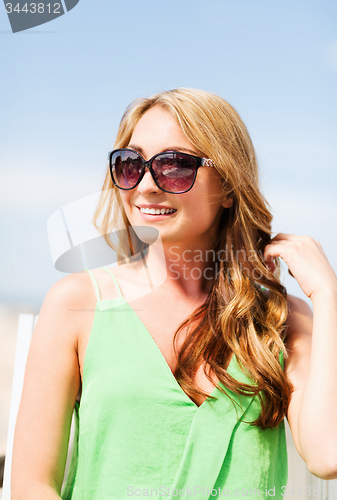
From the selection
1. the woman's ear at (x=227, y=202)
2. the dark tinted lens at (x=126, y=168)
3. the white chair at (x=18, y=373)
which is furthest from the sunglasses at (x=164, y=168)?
the white chair at (x=18, y=373)

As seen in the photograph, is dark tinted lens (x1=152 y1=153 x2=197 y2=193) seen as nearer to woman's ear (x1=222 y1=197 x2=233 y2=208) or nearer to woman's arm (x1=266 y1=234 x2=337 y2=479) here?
woman's ear (x1=222 y1=197 x2=233 y2=208)

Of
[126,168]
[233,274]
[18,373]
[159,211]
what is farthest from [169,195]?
[18,373]

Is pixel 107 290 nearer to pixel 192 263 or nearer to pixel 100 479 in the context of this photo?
pixel 192 263

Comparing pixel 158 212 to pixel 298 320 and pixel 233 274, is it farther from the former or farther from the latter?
pixel 298 320

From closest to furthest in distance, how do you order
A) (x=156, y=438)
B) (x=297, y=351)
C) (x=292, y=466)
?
(x=156, y=438) < (x=297, y=351) < (x=292, y=466)

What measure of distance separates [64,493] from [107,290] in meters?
0.77

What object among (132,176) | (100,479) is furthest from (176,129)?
(100,479)

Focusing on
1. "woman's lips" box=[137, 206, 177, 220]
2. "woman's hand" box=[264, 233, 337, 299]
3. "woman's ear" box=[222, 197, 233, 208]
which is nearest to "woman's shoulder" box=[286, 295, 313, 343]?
"woman's hand" box=[264, 233, 337, 299]

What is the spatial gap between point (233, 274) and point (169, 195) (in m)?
0.47

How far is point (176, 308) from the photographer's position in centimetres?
172

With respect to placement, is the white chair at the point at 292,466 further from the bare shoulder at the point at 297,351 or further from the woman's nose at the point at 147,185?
the woman's nose at the point at 147,185

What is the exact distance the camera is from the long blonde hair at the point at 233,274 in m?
1.49

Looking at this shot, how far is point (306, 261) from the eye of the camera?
1.64 metres

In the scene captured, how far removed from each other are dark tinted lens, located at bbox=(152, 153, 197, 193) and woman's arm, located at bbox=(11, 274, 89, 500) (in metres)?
0.58
